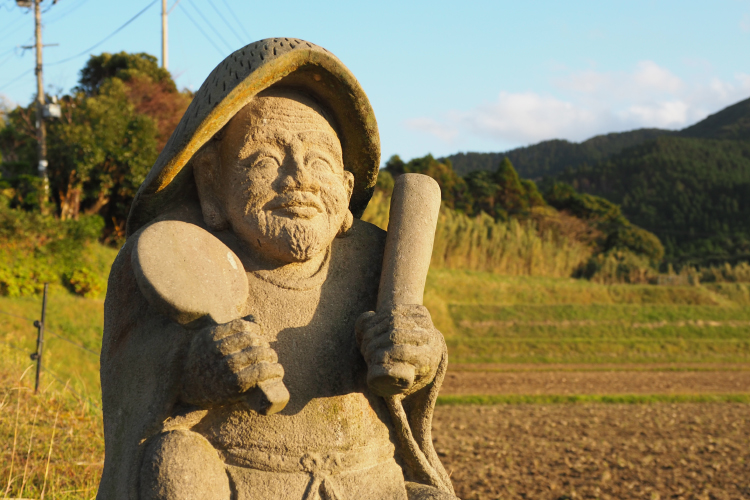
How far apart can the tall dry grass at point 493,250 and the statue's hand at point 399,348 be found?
1633cm

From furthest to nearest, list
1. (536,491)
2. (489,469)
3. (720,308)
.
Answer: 1. (720,308)
2. (489,469)
3. (536,491)

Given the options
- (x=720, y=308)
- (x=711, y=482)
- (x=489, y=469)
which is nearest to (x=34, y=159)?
(x=489, y=469)

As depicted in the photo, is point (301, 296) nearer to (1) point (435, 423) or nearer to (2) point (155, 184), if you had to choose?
(2) point (155, 184)

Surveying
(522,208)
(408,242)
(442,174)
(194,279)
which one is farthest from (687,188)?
(194,279)

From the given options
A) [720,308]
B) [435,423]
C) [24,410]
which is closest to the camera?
[24,410]

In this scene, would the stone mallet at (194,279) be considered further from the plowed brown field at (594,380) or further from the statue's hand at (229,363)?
the plowed brown field at (594,380)

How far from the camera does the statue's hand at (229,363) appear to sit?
1860mm

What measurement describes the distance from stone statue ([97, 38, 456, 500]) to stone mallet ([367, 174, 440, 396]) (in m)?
0.01

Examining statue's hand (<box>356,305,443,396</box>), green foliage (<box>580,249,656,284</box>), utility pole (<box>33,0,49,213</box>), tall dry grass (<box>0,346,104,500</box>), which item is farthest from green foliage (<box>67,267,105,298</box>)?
green foliage (<box>580,249,656,284</box>)

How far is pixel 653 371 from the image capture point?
1287 centimetres

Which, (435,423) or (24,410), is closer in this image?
(24,410)

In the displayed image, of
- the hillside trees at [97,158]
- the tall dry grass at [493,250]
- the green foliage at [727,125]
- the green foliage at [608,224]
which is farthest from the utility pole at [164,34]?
the green foliage at [727,125]

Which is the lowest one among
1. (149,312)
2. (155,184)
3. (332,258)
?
(149,312)

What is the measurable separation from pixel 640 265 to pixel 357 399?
924 inches
